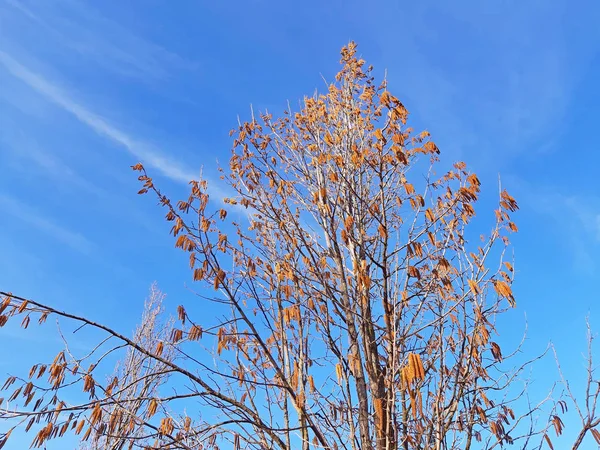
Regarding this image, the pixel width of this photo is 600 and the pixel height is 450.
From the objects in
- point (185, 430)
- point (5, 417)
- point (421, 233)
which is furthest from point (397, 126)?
point (5, 417)

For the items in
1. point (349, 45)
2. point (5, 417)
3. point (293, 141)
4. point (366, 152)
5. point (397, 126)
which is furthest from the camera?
point (349, 45)

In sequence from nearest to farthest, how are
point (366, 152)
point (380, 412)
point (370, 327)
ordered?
point (380, 412) → point (370, 327) → point (366, 152)

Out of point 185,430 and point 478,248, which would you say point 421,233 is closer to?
point 478,248

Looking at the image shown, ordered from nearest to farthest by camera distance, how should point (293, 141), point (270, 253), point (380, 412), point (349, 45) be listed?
point (380, 412) → point (270, 253) → point (293, 141) → point (349, 45)

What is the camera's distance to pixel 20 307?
2631mm

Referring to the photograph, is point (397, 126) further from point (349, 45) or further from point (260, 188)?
point (349, 45)

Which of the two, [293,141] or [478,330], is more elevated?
[293,141]

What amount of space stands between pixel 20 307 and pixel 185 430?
4.44ft

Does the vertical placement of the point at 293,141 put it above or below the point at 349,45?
below

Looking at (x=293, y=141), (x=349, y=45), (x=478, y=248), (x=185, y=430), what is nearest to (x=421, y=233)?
(x=478, y=248)

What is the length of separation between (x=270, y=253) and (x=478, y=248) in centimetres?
214

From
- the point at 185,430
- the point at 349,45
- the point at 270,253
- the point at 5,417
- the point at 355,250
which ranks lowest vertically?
the point at 5,417

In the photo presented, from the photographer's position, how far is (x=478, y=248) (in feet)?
12.1

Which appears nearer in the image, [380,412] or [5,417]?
[5,417]
